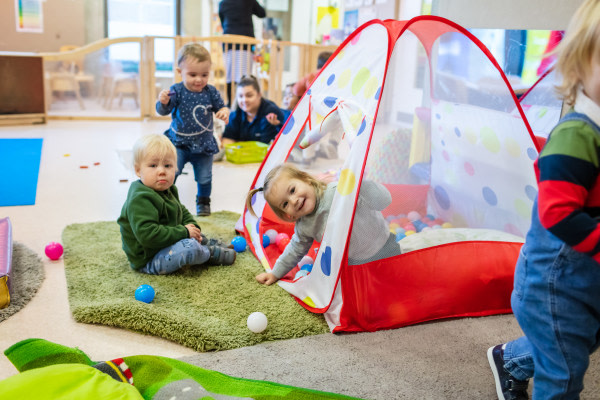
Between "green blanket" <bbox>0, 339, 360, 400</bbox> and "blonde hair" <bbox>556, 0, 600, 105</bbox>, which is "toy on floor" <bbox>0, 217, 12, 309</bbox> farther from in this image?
"blonde hair" <bbox>556, 0, 600, 105</bbox>

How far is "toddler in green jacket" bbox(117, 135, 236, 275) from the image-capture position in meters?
1.90

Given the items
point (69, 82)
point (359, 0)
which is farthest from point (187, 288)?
point (359, 0)

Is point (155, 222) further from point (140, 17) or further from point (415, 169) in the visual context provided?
point (140, 17)

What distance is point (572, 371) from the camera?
3.25 feet

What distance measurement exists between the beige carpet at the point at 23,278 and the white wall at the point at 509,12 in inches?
84.3

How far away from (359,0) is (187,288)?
4836mm

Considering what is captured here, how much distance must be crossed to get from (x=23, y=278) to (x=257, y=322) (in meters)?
0.86

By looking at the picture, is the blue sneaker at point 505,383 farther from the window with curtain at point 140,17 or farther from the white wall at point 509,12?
the window with curtain at point 140,17

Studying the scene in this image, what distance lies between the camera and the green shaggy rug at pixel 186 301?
61.6 inches

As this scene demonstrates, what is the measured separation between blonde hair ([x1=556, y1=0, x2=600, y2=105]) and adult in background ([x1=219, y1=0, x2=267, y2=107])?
459 cm

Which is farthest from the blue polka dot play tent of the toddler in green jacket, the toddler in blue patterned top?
the toddler in blue patterned top

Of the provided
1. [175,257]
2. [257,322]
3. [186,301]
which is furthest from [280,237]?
[257,322]

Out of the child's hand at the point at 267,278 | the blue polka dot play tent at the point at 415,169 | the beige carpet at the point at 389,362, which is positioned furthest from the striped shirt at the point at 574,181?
the child's hand at the point at 267,278

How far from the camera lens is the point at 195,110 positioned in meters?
2.65
